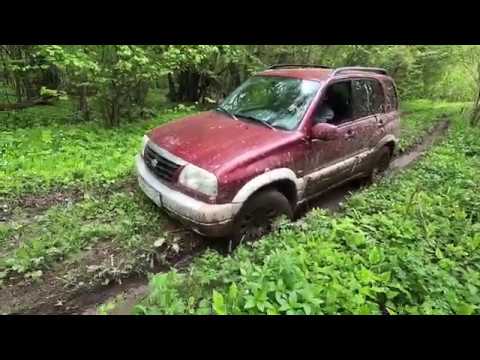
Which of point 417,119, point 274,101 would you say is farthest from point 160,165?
point 417,119

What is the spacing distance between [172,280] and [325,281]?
3.83ft

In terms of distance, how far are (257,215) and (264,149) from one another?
0.74 meters

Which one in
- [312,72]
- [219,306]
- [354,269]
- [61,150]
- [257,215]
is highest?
[312,72]

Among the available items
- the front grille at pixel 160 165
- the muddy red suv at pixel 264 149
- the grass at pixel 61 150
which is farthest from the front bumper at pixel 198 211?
the grass at pixel 61 150

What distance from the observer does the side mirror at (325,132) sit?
4.39 m

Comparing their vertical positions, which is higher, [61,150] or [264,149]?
[264,149]

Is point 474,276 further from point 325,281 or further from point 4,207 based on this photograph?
point 4,207

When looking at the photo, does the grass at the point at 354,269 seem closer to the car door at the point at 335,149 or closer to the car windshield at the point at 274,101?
the car door at the point at 335,149

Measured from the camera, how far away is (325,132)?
4.41m

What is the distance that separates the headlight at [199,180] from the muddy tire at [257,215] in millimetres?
445

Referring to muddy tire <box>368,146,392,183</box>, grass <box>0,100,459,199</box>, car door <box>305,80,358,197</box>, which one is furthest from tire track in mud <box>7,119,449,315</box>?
muddy tire <box>368,146,392,183</box>

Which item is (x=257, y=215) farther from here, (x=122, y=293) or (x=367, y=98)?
(x=367, y=98)

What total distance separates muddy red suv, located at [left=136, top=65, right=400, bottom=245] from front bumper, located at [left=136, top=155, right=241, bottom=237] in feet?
0.03

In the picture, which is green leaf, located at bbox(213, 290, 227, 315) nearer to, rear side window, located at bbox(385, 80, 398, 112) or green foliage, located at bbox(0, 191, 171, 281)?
green foliage, located at bbox(0, 191, 171, 281)
